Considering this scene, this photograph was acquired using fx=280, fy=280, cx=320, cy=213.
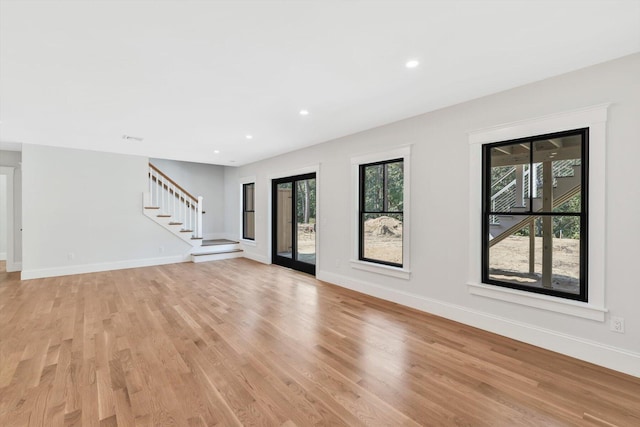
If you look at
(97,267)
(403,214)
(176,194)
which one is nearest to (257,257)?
(176,194)

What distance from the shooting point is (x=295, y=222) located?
632 centimetres

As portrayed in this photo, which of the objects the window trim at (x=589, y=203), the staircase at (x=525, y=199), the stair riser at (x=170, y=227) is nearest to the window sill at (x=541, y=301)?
the window trim at (x=589, y=203)

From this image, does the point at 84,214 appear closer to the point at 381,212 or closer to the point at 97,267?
the point at 97,267

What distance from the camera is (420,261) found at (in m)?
3.78

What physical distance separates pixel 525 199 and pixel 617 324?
4.27 ft

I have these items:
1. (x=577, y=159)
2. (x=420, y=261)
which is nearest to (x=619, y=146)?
(x=577, y=159)

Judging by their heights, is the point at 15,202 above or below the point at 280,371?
above

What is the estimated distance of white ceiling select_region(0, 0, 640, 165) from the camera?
1.83m

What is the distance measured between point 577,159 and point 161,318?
489 centimetres

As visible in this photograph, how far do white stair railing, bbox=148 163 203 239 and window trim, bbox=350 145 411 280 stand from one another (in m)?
4.66

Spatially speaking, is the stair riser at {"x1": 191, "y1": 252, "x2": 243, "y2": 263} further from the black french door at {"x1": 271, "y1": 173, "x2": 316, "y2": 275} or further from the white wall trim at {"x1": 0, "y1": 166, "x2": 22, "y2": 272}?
the white wall trim at {"x1": 0, "y1": 166, "x2": 22, "y2": 272}

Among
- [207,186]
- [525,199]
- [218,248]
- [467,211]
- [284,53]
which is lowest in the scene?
[218,248]

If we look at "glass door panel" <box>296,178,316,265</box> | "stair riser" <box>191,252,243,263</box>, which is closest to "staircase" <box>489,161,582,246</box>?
"glass door panel" <box>296,178,316,265</box>

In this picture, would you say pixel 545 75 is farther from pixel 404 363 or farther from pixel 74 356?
pixel 74 356
